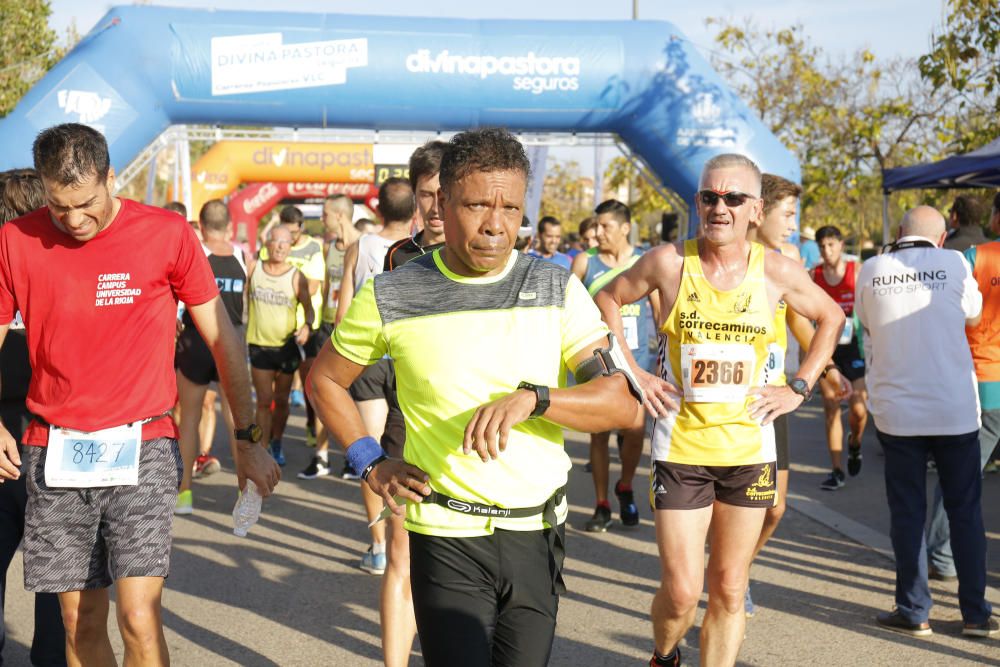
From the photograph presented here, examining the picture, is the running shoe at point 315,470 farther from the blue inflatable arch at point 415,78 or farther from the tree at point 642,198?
the tree at point 642,198

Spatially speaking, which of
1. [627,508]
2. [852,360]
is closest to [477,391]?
[627,508]

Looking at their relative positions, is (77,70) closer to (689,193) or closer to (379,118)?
(379,118)

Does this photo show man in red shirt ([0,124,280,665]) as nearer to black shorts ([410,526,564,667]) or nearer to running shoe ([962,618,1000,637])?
black shorts ([410,526,564,667])

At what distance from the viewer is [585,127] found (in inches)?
607

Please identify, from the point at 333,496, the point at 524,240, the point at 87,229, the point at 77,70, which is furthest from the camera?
the point at 77,70

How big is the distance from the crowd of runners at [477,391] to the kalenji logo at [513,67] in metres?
9.52

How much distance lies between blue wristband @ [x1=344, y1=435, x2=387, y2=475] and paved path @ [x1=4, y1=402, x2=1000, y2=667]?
227 centimetres

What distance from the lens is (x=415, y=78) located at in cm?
1468

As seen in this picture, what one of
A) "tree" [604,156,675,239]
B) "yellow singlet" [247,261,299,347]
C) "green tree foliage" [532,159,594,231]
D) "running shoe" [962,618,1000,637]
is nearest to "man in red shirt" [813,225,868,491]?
"running shoe" [962,618,1000,637]

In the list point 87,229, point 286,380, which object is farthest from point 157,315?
point 286,380

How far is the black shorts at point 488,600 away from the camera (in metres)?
2.67

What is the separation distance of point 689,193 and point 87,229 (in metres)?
12.6

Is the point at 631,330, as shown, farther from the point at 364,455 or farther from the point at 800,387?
the point at 364,455

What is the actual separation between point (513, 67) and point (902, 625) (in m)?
11.0
